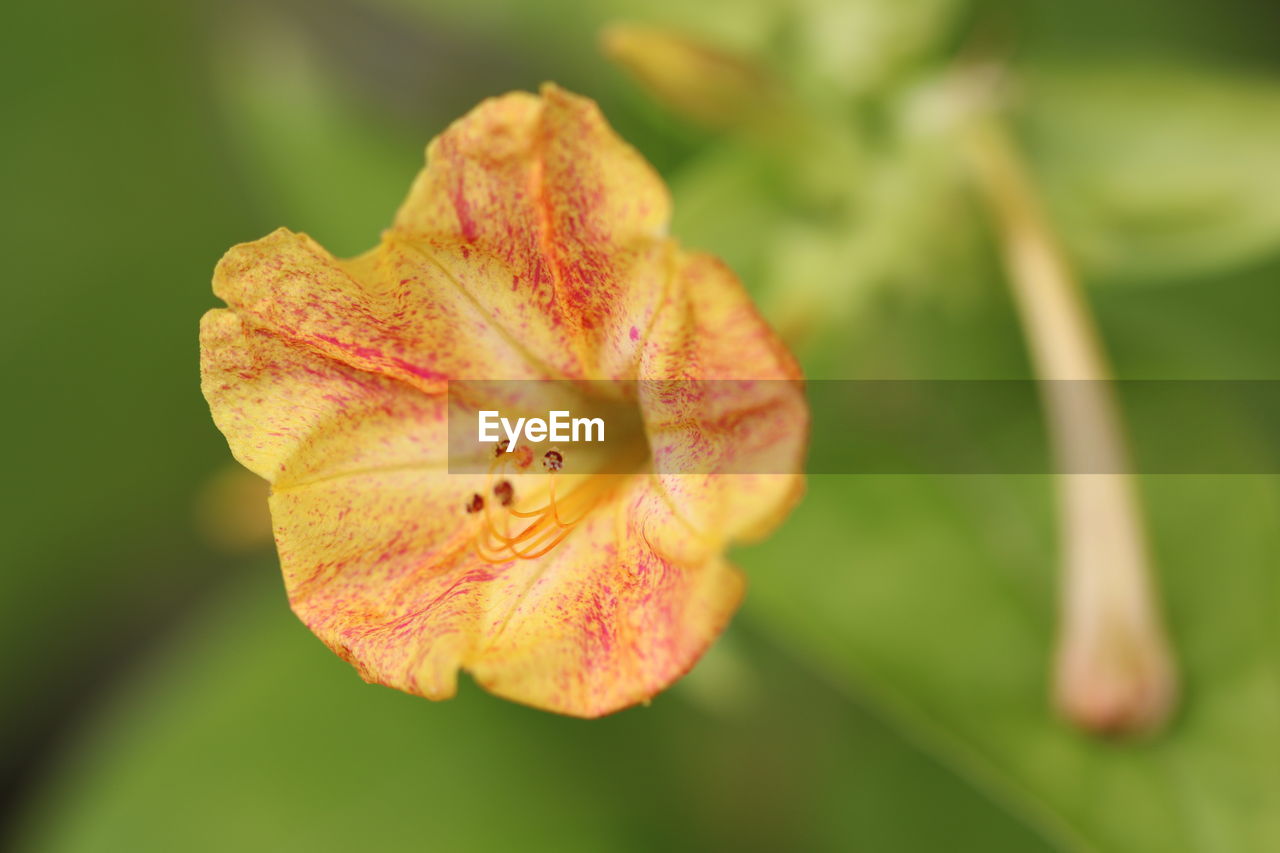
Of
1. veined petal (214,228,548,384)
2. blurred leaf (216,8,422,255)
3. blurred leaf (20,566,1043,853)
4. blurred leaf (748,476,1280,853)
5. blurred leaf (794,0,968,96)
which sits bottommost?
blurred leaf (20,566,1043,853)

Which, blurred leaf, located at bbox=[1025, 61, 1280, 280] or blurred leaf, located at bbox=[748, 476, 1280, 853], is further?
blurred leaf, located at bbox=[1025, 61, 1280, 280]

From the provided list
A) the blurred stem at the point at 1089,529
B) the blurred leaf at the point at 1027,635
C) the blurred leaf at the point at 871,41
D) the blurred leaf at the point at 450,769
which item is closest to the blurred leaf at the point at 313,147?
the blurred leaf at the point at 450,769

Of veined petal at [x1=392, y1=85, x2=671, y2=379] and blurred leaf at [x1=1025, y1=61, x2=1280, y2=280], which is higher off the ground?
veined petal at [x1=392, y1=85, x2=671, y2=379]

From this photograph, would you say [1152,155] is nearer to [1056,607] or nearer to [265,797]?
[1056,607]

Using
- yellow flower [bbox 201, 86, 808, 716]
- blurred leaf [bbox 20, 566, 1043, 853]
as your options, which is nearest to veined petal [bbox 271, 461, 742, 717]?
yellow flower [bbox 201, 86, 808, 716]

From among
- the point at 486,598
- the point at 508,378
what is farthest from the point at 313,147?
the point at 486,598

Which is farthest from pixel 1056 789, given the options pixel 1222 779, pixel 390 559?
pixel 390 559

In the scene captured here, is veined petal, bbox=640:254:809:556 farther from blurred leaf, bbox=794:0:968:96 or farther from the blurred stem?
blurred leaf, bbox=794:0:968:96

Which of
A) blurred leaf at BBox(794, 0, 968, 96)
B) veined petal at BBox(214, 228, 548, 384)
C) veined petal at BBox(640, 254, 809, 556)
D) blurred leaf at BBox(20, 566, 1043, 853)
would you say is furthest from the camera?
blurred leaf at BBox(20, 566, 1043, 853)

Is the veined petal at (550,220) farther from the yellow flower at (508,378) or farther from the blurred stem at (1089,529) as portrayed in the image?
the blurred stem at (1089,529)
